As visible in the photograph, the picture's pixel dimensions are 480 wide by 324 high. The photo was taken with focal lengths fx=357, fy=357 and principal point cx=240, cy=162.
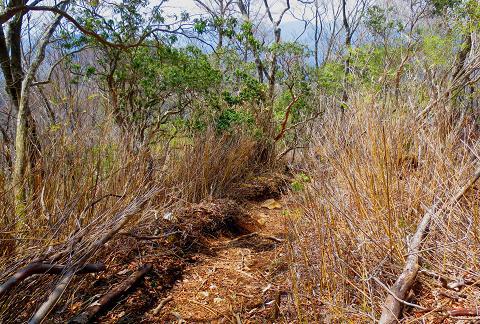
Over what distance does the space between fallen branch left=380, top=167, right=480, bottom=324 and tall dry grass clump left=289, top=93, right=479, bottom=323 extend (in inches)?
1.5

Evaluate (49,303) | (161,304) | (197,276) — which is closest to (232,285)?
(197,276)

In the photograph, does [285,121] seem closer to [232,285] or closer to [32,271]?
[232,285]

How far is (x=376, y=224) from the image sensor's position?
1.96 m

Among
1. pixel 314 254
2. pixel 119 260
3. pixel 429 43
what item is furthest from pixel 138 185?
pixel 429 43

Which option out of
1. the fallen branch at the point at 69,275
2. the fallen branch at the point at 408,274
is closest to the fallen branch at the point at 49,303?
the fallen branch at the point at 69,275

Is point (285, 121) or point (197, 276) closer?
point (197, 276)

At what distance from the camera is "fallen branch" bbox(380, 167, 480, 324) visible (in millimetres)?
1463

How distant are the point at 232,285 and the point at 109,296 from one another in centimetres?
85

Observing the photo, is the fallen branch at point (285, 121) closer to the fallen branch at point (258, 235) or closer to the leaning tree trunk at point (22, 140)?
the fallen branch at point (258, 235)

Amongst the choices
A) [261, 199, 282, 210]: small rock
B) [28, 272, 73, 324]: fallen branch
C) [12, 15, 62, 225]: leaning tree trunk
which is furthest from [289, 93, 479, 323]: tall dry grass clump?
[261, 199, 282, 210]: small rock

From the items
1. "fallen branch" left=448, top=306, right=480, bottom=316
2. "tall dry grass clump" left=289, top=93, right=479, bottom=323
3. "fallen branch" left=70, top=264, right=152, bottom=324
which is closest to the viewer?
"fallen branch" left=448, top=306, right=480, bottom=316

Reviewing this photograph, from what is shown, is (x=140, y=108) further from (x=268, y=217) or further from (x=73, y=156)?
(x=73, y=156)

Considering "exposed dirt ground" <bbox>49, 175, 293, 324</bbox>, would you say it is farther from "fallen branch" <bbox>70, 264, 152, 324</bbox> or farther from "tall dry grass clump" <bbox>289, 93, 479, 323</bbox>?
"tall dry grass clump" <bbox>289, 93, 479, 323</bbox>

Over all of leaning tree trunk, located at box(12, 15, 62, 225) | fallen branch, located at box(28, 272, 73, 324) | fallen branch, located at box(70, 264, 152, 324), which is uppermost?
leaning tree trunk, located at box(12, 15, 62, 225)
